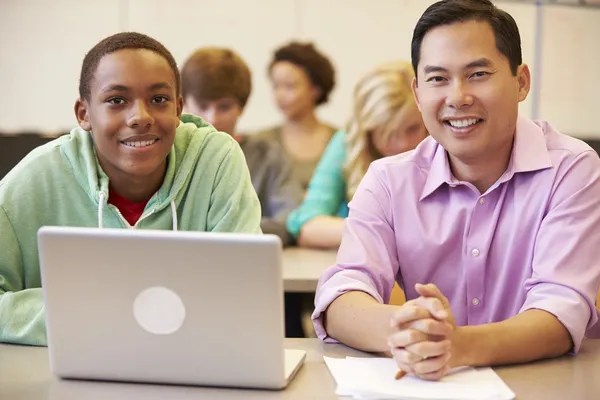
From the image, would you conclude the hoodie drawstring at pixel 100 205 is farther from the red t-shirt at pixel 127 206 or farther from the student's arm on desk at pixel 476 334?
the student's arm on desk at pixel 476 334

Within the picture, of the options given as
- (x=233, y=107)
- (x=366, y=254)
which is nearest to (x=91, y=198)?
(x=366, y=254)

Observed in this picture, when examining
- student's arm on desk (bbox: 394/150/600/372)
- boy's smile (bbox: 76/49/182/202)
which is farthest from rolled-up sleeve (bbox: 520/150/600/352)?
boy's smile (bbox: 76/49/182/202)

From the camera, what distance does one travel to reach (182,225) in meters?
1.75

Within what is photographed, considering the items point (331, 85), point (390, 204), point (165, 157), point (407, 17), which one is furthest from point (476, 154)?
point (407, 17)

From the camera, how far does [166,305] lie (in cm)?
121

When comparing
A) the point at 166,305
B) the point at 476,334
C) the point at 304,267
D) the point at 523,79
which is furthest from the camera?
the point at 304,267

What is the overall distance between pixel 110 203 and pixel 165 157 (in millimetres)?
151

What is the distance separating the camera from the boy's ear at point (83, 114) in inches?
69.7

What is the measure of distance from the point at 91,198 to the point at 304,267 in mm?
959

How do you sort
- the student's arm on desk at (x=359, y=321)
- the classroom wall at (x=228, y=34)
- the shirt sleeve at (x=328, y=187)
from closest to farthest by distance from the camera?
1. the student's arm on desk at (x=359, y=321)
2. the shirt sleeve at (x=328, y=187)
3. the classroom wall at (x=228, y=34)

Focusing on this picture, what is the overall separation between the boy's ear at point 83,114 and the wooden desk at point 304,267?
2.66 ft

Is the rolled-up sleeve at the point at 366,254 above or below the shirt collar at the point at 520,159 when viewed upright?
below

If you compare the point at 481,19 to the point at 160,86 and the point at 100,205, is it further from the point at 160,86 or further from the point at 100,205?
the point at 100,205

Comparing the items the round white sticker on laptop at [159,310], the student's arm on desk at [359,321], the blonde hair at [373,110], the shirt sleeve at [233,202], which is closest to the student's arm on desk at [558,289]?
the student's arm on desk at [359,321]
